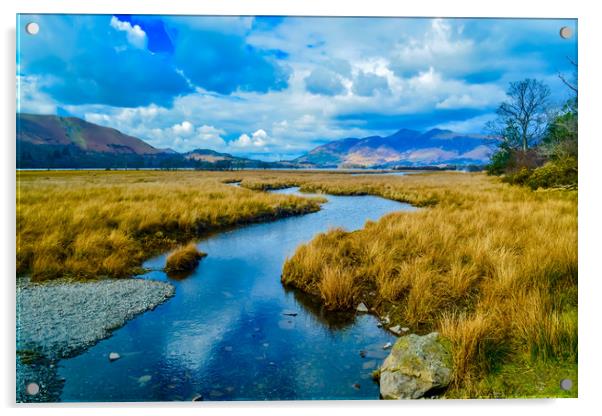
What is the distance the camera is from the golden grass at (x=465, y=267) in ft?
12.0

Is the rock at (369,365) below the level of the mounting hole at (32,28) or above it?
below

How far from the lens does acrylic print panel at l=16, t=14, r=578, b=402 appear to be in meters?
3.66

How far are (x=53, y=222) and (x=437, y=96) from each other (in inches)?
201

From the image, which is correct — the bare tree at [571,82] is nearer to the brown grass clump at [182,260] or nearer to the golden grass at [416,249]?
the golden grass at [416,249]

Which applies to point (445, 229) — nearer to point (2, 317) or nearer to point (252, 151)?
point (252, 151)

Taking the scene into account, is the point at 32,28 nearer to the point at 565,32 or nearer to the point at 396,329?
the point at 396,329

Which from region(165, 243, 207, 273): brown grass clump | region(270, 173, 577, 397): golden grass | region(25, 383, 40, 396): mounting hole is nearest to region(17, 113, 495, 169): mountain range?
region(270, 173, 577, 397): golden grass

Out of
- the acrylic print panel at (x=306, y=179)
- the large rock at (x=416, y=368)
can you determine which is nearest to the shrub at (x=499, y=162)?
the acrylic print panel at (x=306, y=179)

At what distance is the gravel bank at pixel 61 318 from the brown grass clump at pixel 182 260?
853 mm

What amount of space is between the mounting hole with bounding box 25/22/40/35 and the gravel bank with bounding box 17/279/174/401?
2.74 meters

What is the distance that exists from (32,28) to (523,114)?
5.82m

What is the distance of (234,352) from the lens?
12.7 feet

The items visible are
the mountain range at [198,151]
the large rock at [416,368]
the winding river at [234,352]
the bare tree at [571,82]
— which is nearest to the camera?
the large rock at [416,368]
